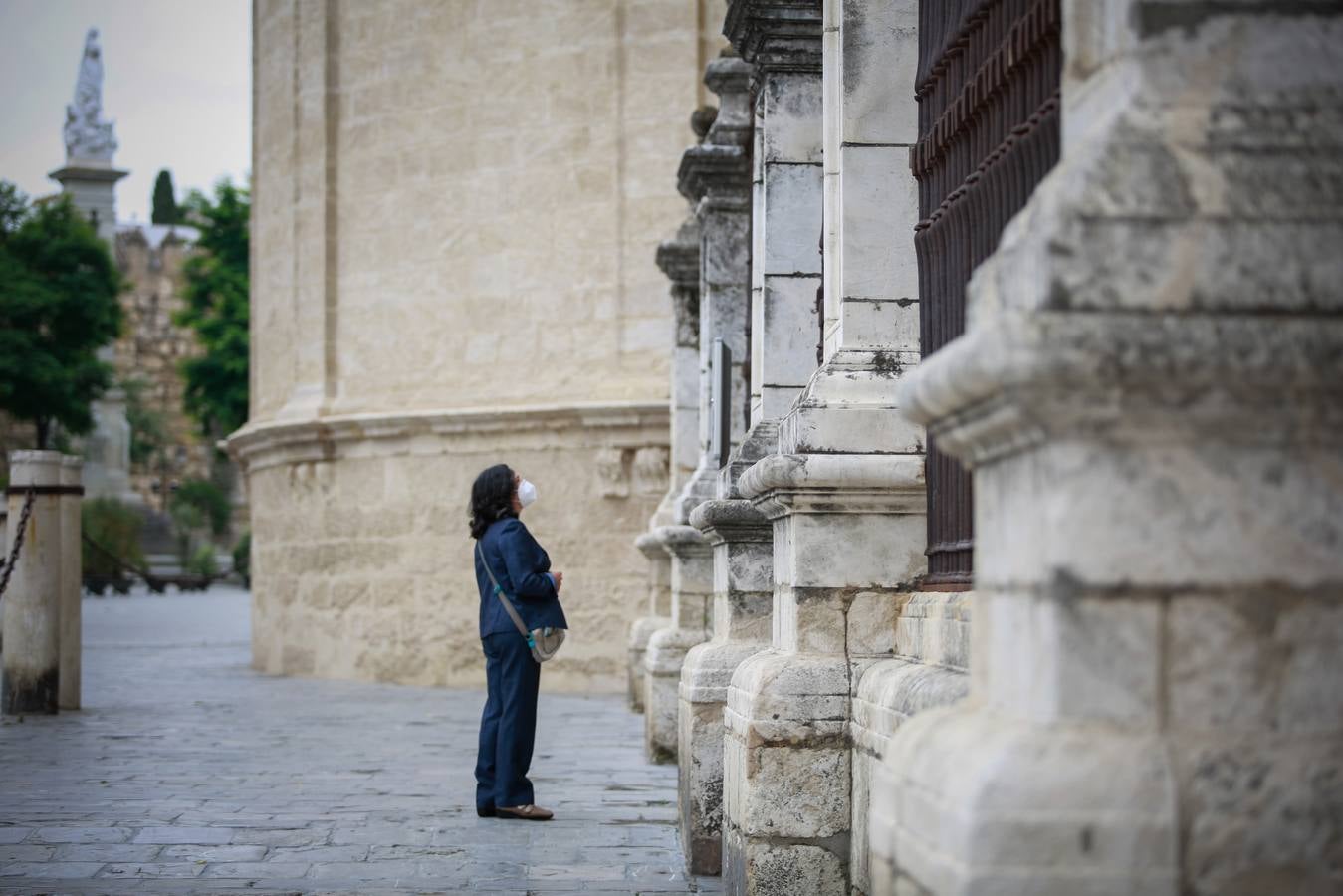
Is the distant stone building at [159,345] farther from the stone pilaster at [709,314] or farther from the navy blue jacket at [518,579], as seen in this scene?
the navy blue jacket at [518,579]

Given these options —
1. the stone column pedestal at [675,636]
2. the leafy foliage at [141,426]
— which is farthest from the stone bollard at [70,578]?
the leafy foliage at [141,426]

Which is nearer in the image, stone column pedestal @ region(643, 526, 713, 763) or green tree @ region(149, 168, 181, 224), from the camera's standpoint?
stone column pedestal @ region(643, 526, 713, 763)

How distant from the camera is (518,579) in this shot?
7719 millimetres

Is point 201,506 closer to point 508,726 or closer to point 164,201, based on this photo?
point 164,201

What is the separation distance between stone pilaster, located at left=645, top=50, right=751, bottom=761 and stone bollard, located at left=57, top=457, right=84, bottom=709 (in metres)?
4.71

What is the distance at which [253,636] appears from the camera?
18.2 meters

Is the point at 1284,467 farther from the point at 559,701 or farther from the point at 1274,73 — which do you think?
the point at 559,701

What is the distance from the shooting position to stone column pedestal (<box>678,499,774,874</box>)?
6.25 meters

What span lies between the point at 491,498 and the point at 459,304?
828cm

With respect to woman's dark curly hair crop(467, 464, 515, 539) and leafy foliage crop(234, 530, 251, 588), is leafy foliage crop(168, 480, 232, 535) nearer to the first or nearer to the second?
leafy foliage crop(234, 530, 251, 588)

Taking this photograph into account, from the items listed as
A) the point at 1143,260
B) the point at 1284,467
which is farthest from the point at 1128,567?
the point at 1143,260

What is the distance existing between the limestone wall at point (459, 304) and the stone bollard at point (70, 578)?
12.3 ft

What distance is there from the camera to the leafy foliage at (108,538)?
41.8 m

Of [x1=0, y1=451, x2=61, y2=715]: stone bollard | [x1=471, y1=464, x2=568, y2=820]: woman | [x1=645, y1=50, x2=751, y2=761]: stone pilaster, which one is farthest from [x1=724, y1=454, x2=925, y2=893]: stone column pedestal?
[x1=0, y1=451, x2=61, y2=715]: stone bollard
